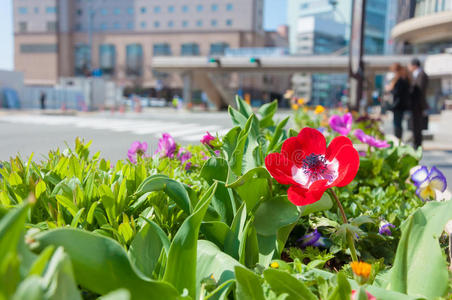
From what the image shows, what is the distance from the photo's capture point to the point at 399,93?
8281 mm

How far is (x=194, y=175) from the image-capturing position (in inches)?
83.4

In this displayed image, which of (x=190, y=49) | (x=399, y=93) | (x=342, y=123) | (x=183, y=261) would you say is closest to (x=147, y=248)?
(x=183, y=261)

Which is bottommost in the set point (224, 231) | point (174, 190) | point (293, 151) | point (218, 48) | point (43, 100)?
point (43, 100)

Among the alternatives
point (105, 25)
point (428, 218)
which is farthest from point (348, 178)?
point (105, 25)

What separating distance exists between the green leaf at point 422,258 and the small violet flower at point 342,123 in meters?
1.86

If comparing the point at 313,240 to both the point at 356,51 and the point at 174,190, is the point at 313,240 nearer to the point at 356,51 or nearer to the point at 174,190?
the point at 174,190

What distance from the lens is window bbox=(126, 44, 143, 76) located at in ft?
235

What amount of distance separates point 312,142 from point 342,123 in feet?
5.44

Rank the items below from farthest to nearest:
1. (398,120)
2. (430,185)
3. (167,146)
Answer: (398,120) → (167,146) → (430,185)

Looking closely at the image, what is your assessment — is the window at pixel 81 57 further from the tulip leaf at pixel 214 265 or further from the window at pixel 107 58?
the tulip leaf at pixel 214 265

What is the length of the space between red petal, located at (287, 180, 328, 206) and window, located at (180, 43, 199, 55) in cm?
7003

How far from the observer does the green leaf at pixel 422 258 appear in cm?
98

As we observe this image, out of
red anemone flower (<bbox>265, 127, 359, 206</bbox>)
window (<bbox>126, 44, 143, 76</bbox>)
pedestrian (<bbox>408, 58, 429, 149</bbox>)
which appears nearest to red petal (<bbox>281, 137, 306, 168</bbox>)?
red anemone flower (<bbox>265, 127, 359, 206</bbox>)

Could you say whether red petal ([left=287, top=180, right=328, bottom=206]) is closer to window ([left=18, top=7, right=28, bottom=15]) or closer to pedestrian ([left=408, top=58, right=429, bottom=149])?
pedestrian ([left=408, top=58, right=429, bottom=149])
